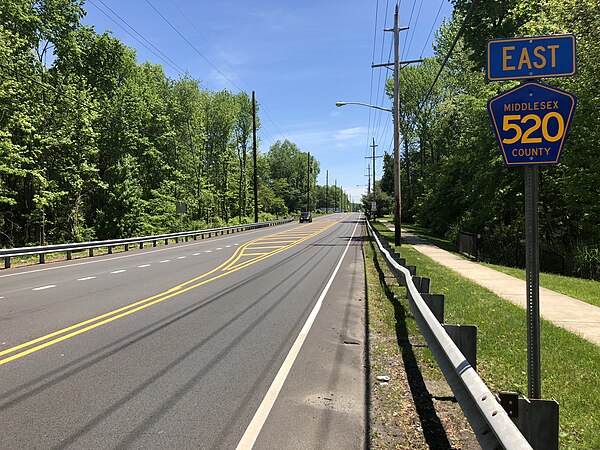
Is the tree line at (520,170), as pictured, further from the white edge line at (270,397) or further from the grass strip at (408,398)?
the white edge line at (270,397)

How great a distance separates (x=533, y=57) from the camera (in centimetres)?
350

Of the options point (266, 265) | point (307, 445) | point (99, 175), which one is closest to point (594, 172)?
point (266, 265)

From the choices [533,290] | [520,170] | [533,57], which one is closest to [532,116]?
[533,57]

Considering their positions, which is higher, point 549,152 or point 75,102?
point 75,102

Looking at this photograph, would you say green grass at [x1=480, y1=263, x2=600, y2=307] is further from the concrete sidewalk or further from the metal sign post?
the metal sign post

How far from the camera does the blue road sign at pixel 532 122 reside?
3.30 m

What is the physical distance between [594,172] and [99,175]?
36.2 meters

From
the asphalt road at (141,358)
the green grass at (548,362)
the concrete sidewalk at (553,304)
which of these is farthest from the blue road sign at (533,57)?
the concrete sidewalk at (553,304)

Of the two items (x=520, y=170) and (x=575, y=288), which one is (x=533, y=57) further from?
(x=520, y=170)

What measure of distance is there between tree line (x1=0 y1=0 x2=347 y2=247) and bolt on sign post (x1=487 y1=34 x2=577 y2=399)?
27.3 metres

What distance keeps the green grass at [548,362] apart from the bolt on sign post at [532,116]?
3.63 feet

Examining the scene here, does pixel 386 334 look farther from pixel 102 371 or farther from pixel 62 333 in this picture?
pixel 62 333

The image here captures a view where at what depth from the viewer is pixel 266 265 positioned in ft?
54.7

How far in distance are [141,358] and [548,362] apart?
205 inches
